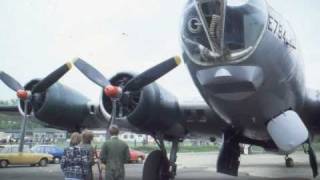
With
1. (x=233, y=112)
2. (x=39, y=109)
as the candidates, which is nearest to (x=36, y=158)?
(x=39, y=109)


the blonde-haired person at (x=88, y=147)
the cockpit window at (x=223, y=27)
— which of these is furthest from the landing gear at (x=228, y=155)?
the blonde-haired person at (x=88, y=147)

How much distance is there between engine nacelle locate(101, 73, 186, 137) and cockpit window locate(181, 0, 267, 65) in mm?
2662

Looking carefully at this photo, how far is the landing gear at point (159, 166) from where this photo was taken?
425 inches

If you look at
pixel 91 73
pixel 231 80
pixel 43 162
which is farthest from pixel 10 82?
pixel 43 162

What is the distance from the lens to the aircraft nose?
7.58 metres

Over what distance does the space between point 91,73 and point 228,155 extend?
11.6 ft

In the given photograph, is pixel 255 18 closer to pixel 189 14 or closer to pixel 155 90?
pixel 189 14

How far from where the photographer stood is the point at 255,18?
291 inches

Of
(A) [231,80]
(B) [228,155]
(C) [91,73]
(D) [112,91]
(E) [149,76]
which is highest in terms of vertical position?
(C) [91,73]

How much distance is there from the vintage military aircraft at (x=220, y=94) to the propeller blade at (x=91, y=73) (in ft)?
0.07

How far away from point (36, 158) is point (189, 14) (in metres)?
19.1

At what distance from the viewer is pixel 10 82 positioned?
43.0 feet

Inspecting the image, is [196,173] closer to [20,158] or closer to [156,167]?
[156,167]

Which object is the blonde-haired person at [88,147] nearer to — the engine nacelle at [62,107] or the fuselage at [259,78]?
the fuselage at [259,78]
